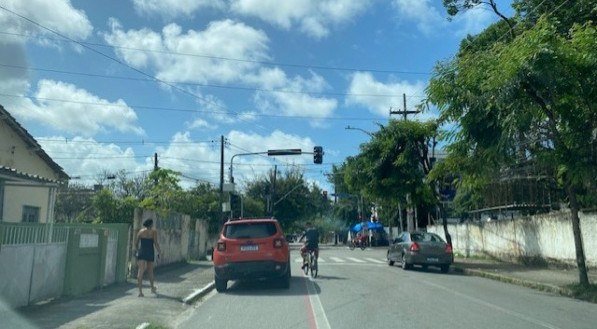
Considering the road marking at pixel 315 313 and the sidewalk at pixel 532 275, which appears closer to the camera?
the road marking at pixel 315 313

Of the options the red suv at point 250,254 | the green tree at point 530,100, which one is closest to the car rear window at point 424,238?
the green tree at point 530,100

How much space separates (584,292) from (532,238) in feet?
31.2

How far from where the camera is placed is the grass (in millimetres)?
13633

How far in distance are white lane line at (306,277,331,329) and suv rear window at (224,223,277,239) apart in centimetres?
184

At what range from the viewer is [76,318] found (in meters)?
10.1

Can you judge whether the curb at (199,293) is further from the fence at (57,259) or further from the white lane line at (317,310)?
the white lane line at (317,310)

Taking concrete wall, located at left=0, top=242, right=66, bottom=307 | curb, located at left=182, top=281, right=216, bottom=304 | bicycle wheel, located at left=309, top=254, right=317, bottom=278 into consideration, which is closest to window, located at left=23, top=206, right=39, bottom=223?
curb, located at left=182, top=281, right=216, bottom=304

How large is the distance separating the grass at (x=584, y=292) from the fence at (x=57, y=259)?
38.1 feet

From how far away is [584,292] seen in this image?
14.1 m

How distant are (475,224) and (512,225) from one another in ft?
16.5

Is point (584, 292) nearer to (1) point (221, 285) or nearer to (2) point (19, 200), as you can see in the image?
(1) point (221, 285)

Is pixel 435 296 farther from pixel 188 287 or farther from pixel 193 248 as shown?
pixel 193 248

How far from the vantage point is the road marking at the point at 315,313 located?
9.88m

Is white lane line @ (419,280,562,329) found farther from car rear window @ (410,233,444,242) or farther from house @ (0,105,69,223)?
house @ (0,105,69,223)
